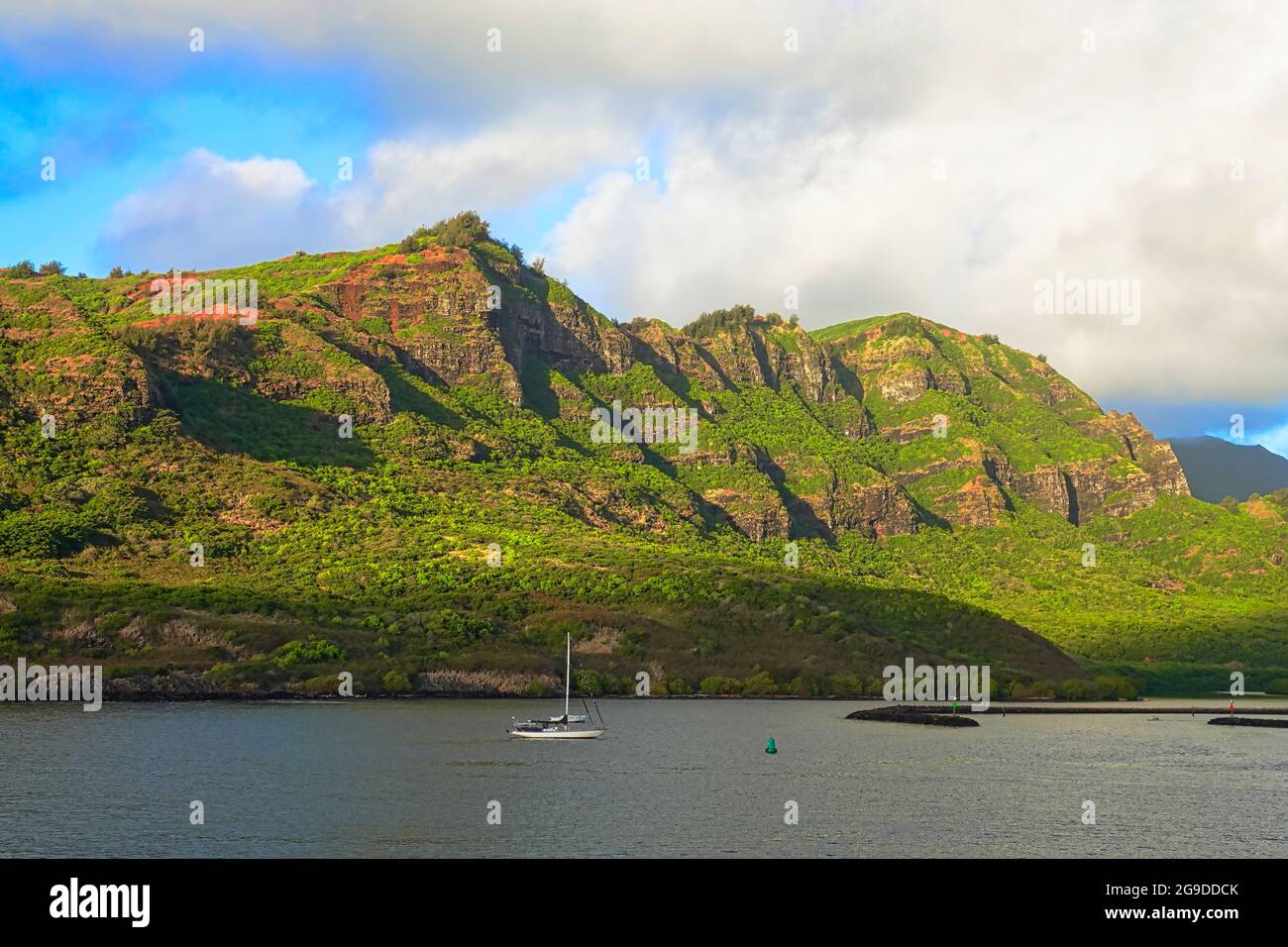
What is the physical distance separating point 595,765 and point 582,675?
65.8 m

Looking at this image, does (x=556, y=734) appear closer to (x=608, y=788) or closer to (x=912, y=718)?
(x=608, y=788)

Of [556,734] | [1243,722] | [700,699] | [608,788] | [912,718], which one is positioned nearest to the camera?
[608,788]

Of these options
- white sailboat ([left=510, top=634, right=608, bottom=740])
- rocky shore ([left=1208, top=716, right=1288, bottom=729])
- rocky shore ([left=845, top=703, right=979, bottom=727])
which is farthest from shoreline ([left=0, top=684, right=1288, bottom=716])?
white sailboat ([left=510, top=634, right=608, bottom=740])

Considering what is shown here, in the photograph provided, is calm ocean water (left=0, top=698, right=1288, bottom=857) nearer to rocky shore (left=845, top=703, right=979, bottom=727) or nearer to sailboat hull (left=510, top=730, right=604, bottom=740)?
sailboat hull (left=510, top=730, right=604, bottom=740)

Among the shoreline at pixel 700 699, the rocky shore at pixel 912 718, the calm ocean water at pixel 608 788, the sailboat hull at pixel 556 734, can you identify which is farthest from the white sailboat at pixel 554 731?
the rocky shore at pixel 912 718

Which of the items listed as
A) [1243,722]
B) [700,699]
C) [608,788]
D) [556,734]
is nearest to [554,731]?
[556,734]

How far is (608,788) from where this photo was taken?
93.6 m

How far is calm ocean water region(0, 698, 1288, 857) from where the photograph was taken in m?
73.0

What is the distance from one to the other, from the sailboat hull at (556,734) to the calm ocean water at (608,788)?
250 cm

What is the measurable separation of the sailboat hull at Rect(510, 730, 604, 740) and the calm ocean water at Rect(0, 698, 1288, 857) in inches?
98.4

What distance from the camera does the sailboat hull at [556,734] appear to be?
4875 inches

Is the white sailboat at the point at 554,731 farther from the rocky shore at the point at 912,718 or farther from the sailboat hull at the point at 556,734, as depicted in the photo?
the rocky shore at the point at 912,718

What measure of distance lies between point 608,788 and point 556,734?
31.9 meters
